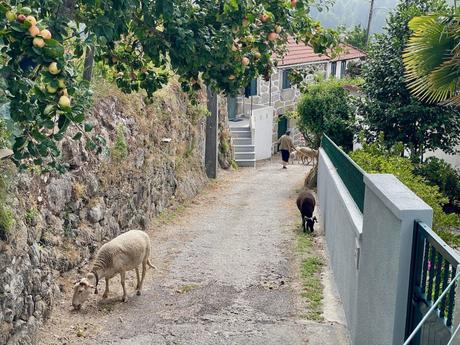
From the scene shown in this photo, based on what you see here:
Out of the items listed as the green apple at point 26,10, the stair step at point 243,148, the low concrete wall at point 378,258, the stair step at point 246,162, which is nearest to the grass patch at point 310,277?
the low concrete wall at point 378,258

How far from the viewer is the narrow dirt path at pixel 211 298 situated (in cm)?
829

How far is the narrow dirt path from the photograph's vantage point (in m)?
8.29

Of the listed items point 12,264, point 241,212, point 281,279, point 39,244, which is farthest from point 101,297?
point 241,212

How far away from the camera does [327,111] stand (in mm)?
20484

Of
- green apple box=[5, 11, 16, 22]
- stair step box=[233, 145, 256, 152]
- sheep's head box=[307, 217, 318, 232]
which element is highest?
green apple box=[5, 11, 16, 22]

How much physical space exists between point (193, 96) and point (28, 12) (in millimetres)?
5985

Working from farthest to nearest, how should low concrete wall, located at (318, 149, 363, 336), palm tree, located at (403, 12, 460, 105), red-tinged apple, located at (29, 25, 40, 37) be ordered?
1. palm tree, located at (403, 12, 460, 105)
2. low concrete wall, located at (318, 149, 363, 336)
3. red-tinged apple, located at (29, 25, 40, 37)

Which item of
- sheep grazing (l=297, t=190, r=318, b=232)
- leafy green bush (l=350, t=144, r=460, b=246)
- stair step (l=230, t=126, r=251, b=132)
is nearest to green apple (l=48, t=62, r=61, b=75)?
leafy green bush (l=350, t=144, r=460, b=246)

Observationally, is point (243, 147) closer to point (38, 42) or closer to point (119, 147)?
point (119, 147)

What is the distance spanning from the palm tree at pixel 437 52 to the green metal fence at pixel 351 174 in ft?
5.64

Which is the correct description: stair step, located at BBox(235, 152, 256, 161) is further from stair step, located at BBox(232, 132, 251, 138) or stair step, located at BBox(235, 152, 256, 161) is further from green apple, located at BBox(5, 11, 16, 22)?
green apple, located at BBox(5, 11, 16, 22)

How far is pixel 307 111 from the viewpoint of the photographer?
69.4 feet

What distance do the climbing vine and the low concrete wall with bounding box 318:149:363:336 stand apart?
240 centimetres

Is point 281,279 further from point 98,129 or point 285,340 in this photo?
point 98,129
